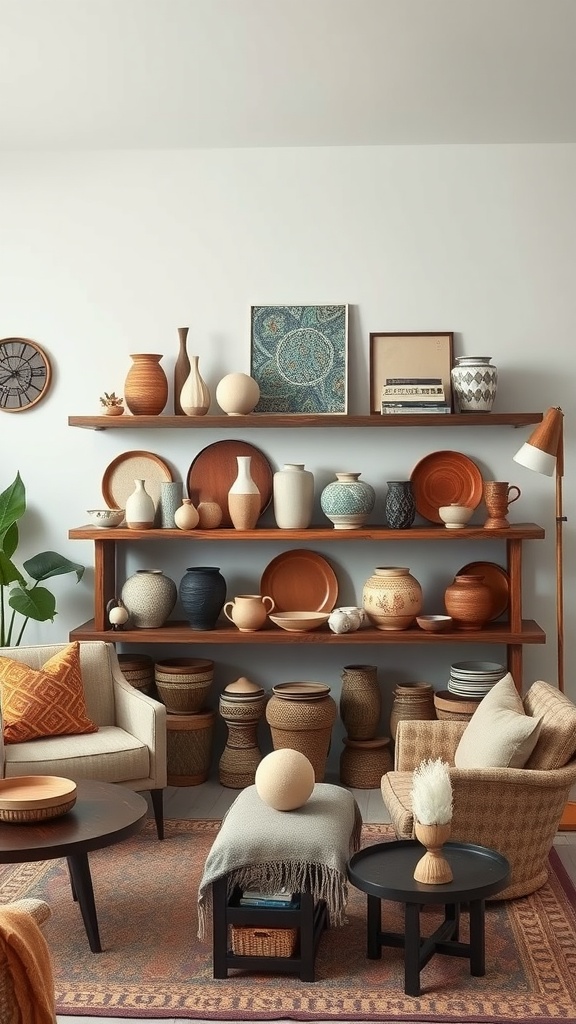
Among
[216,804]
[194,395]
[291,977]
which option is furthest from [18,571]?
[291,977]

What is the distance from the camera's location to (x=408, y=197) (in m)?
5.01

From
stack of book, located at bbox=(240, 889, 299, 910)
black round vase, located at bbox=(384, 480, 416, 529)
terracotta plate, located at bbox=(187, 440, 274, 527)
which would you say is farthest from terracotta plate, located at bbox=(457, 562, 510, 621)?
stack of book, located at bbox=(240, 889, 299, 910)

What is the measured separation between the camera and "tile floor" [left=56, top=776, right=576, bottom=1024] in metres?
4.22

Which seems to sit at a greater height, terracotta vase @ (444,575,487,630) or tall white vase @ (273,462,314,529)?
tall white vase @ (273,462,314,529)

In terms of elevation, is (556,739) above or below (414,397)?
below

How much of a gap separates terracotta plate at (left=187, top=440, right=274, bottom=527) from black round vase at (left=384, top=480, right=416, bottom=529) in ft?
2.02

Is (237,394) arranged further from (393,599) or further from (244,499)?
(393,599)

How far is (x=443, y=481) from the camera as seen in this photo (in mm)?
5090

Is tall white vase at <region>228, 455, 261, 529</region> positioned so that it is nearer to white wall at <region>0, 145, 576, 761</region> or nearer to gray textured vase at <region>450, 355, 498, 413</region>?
white wall at <region>0, 145, 576, 761</region>

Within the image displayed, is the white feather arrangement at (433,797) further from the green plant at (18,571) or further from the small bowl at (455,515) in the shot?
the green plant at (18,571)

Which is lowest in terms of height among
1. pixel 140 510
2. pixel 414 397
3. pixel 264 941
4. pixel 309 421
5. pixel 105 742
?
pixel 264 941

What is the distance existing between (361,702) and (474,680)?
528 millimetres

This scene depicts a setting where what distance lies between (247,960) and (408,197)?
342 centimetres

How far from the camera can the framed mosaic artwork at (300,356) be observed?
5.03 m
